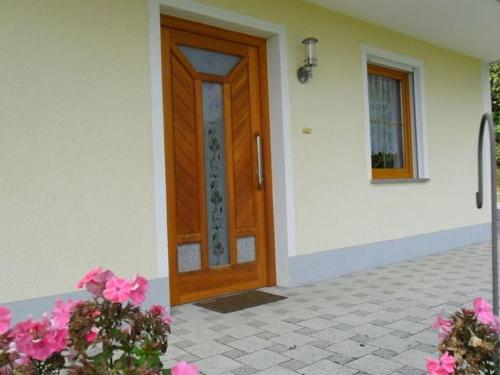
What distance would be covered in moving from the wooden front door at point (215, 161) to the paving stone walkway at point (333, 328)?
1.14 feet

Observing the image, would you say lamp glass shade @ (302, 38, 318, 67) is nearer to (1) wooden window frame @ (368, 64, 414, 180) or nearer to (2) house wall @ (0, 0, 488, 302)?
(2) house wall @ (0, 0, 488, 302)

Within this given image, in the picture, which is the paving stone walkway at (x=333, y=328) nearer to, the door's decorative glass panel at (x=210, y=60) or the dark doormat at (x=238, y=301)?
the dark doormat at (x=238, y=301)

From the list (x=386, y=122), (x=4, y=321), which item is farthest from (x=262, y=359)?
(x=386, y=122)

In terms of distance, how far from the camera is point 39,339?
0.92m

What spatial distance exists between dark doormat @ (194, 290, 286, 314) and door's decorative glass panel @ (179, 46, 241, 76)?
189 cm

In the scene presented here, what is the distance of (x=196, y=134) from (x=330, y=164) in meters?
1.49

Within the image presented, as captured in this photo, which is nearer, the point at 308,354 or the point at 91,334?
the point at 91,334

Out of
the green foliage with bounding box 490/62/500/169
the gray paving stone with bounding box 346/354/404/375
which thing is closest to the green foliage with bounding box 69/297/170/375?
the gray paving stone with bounding box 346/354/404/375

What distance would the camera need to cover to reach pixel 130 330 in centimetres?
106

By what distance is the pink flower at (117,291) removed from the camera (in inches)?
38.1

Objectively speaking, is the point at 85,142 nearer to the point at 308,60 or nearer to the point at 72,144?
the point at 72,144

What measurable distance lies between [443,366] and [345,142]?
366 centimetres

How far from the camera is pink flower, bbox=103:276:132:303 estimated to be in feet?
3.18

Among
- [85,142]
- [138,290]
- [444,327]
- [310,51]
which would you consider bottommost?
[444,327]
